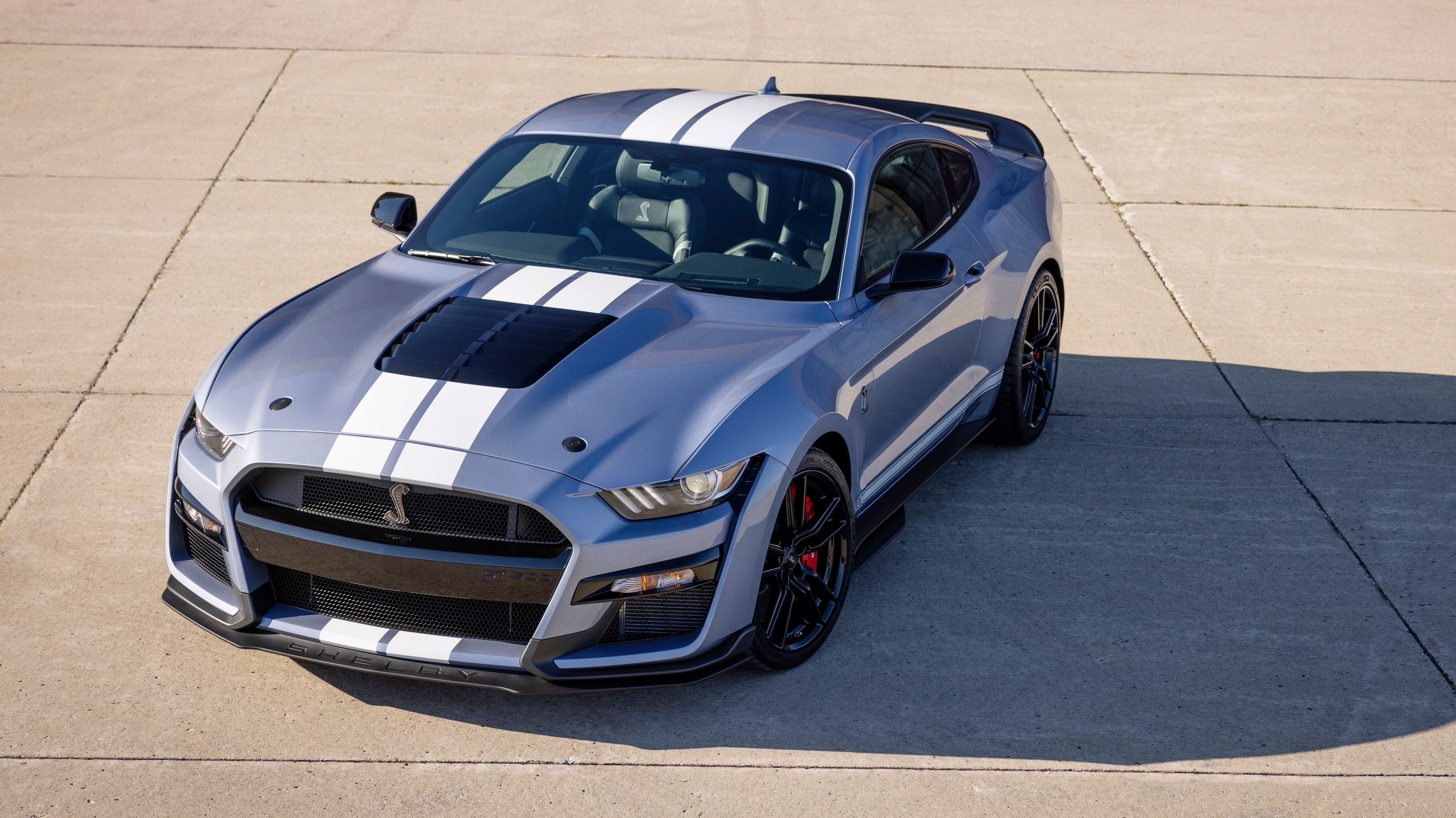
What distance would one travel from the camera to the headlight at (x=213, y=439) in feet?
13.3

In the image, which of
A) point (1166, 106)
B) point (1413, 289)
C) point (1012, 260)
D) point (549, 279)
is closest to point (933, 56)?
point (1166, 106)

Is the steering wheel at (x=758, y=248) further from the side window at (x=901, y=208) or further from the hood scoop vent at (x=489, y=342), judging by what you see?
the hood scoop vent at (x=489, y=342)

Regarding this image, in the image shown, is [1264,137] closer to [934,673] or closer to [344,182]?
[344,182]

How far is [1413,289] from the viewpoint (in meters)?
8.09

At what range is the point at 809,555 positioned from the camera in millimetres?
4480

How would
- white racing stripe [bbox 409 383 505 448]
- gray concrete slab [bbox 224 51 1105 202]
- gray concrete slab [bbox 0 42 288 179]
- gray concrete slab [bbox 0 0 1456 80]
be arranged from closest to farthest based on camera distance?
white racing stripe [bbox 409 383 505 448] < gray concrete slab [bbox 0 42 288 179] < gray concrete slab [bbox 224 51 1105 202] < gray concrete slab [bbox 0 0 1456 80]

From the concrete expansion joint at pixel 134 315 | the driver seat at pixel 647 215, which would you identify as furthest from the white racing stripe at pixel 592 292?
the concrete expansion joint at pixel 134 315

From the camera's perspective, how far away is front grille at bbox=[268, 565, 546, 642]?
386cm

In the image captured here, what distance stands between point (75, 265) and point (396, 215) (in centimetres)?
328

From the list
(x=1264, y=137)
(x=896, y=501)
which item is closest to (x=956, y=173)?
(x=896, y=501)

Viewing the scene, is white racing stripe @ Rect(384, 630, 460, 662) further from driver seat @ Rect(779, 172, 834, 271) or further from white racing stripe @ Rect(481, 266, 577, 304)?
driver seat @ Rect(779, 172, 834, 271)

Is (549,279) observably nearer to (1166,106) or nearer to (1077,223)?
(1077,223)

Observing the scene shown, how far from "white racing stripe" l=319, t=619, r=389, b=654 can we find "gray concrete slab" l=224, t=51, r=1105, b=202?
5582 mm

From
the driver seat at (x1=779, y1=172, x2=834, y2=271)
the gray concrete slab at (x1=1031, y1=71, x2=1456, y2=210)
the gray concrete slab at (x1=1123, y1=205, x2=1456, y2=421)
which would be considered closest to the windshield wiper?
the driver seat at (x1=779, y1=172, x2=834, y2=271)
